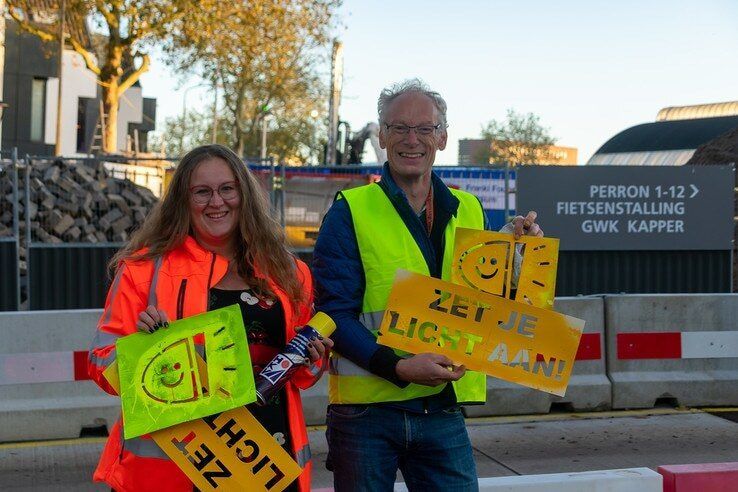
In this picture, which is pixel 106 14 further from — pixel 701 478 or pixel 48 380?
pixel 701 478

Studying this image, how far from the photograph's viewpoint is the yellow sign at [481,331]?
3240mm

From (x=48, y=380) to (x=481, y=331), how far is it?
18.2 ft

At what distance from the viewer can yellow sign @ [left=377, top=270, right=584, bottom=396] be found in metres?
3.24

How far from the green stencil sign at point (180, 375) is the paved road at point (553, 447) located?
13.1 feet

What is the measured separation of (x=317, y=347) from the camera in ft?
9.98

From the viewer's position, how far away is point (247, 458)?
302cm

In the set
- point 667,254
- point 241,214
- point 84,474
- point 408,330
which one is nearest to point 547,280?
point 408,330

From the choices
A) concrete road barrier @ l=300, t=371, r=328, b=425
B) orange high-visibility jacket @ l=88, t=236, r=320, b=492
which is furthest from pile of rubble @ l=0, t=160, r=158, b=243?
orange high-visibility jacket @ l=88, t=236, r=320, b=492

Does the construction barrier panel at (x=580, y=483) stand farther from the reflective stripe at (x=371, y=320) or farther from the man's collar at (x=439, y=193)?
the man's collar at (x=439, y=193)

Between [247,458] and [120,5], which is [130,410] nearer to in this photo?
[247,458]

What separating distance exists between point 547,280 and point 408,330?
0.47 metres

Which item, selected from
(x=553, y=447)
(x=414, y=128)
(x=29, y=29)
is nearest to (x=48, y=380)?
(x=553, y=447)

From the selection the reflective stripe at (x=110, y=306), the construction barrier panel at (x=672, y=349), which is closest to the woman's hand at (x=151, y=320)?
the reflective stripe at (x=110, y=306)

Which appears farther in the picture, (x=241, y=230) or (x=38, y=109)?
(x=38, y=109)
